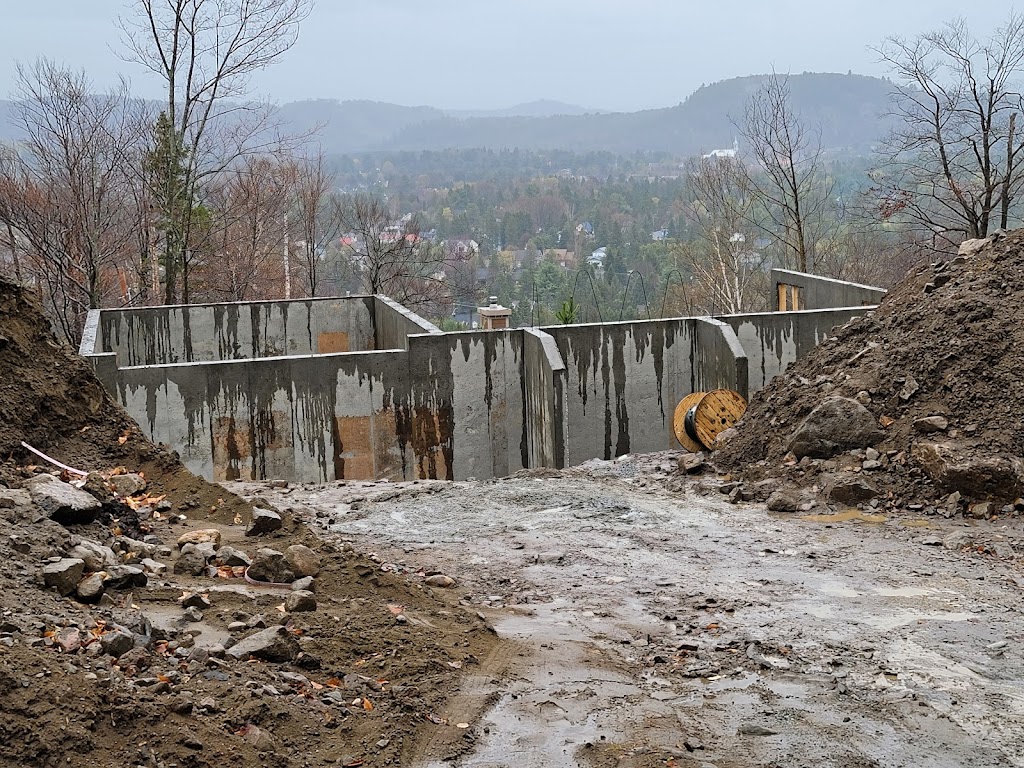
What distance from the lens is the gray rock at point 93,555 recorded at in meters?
5.28

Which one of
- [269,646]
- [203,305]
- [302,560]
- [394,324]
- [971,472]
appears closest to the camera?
[269,646]

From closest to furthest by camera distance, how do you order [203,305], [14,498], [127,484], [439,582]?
[14,498] < [439,582] < [127,484] < [203,305]

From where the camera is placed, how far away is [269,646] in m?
4.76

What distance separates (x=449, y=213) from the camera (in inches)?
2699

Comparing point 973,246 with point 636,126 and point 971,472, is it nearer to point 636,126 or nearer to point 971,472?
point 971,472

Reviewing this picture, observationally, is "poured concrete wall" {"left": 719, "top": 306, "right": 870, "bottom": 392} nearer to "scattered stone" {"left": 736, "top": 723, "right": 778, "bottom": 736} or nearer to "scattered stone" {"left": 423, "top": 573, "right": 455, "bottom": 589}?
"scattered stone" {"left": 423, "top": 573, "right": 455, "bottom": 589}

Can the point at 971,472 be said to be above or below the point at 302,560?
below

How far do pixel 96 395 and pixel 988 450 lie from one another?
730 centimetres

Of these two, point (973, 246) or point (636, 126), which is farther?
point (636, 126)

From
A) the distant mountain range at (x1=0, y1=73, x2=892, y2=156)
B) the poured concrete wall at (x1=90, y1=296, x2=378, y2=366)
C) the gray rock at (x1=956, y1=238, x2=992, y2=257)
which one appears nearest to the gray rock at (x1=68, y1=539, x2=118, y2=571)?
the gray rock at (x1=956, y1=238, x2=992, y2=257)

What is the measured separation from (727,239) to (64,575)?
29.0 metres

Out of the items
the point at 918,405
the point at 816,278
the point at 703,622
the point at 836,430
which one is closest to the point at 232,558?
the point at 703,622

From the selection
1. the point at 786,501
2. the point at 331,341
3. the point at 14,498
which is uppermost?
the point at 331,341

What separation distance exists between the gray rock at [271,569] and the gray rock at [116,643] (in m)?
1.49
